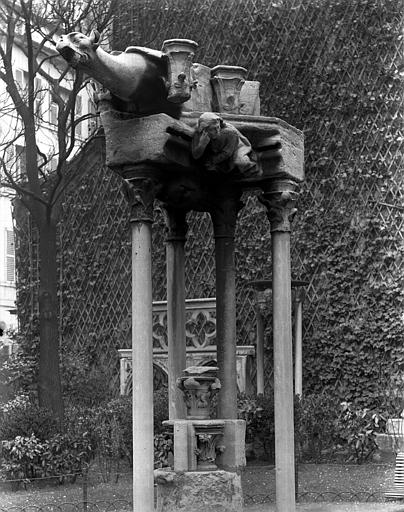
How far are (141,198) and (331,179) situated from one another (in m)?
8.99

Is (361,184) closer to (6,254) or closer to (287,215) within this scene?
(287,215)

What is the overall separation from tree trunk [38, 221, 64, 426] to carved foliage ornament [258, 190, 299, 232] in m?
6.94

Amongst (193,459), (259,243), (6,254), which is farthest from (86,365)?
(193,459)

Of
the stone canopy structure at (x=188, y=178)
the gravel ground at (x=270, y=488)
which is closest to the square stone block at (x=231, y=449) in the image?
the stone canopy structure at (x=188, y=178)

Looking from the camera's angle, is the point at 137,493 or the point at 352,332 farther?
the point at 352,332

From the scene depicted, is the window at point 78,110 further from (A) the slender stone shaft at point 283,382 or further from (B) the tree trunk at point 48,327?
(A) the slender stone shaft at point 283,382

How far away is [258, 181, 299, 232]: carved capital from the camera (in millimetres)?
8266

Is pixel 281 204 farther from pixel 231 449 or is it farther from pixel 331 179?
pixel 331 179

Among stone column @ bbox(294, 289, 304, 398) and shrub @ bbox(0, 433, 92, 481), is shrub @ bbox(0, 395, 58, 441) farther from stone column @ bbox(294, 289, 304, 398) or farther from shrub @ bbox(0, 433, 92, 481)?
stone column @ bbox(294, 289, 304, 398)

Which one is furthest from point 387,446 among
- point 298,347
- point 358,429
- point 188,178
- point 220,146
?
point 220,146

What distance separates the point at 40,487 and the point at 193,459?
17.1 feet

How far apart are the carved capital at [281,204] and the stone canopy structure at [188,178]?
0.01 metres

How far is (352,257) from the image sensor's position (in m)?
15.7

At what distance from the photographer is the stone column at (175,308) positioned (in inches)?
343
